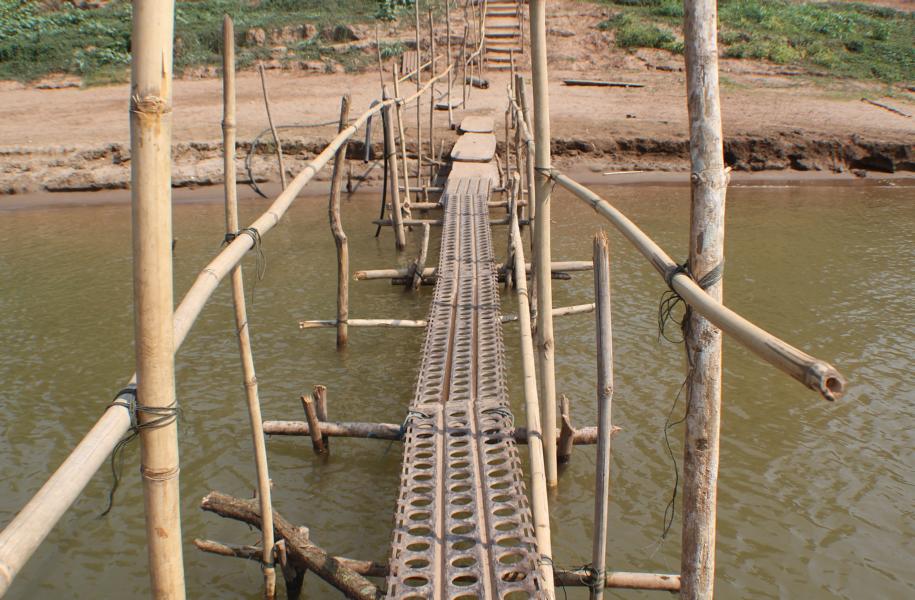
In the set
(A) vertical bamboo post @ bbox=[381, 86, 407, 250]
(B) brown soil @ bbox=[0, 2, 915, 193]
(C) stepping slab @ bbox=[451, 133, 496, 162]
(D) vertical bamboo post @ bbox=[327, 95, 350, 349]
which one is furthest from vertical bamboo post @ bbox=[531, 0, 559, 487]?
(B) brown soil @ bbox=[0, 2, 915, 193]

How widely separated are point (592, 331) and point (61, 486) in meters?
6.19

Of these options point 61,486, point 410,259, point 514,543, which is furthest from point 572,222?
point 61,486

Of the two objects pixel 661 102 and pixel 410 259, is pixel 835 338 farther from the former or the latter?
pixel 661 102

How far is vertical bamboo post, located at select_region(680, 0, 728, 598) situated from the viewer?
2.35 metres

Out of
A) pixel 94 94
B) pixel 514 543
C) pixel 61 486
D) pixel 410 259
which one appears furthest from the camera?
pixel 94 94

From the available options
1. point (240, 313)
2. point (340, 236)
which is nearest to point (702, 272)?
point (240, 313)

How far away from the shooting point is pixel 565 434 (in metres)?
4.73

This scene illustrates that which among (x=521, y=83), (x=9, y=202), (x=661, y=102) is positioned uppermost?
(x=661, y=102)

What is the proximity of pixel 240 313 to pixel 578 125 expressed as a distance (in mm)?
11728

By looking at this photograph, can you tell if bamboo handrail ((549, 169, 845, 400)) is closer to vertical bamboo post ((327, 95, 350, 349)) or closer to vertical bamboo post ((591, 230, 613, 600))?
vertical bamboo post ((591, 230, 613, 600))

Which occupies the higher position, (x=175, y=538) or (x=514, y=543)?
(x=175, y=538)

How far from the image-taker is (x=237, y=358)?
22.2ft

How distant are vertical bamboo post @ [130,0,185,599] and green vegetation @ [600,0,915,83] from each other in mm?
18223

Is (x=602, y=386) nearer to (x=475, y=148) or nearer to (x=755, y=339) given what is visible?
(x=755, y=339)
